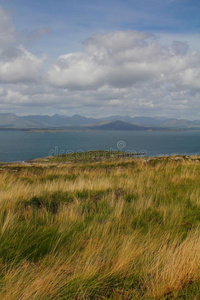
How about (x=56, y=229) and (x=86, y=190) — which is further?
(x=86, y=190)

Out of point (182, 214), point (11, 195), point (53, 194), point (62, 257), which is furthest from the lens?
point (53, 194)

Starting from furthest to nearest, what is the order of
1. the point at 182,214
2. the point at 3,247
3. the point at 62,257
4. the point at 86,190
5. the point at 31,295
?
the point at 86,190 < the point at 182,214 < the point at 3,247 < the point at 62,257 < the point at 31,295

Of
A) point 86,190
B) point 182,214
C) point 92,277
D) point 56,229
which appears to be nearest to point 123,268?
point 92,277

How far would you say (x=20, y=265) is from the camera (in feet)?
9.91

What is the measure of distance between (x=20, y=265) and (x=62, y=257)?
57cm

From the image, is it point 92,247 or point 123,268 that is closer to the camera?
point 123,268

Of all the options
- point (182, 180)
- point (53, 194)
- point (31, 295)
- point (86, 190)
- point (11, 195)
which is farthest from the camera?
point (182, 180)

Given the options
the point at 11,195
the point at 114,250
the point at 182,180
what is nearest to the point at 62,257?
the point at 114,250

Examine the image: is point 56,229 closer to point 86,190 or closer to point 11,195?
point 11,195

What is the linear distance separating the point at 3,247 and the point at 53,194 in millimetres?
3629

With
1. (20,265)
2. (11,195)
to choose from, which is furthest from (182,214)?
(11,195)

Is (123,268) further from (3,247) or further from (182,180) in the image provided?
(182,180)

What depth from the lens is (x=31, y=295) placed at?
2.53 metres

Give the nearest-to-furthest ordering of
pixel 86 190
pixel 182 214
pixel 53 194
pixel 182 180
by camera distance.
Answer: pixel 182 214, pixel 53 194, pixel 86 190, pixel 182 180
